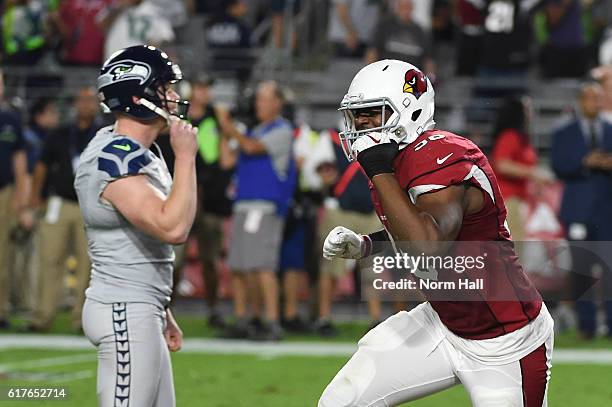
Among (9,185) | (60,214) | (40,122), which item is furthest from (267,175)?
(40,122)

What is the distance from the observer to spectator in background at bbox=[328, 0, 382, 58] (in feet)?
46.3

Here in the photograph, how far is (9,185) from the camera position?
1082 centimetres

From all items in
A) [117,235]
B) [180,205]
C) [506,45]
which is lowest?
[117,235]

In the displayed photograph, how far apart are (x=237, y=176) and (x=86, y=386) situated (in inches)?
118

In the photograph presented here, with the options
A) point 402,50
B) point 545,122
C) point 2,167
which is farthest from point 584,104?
point 2,167

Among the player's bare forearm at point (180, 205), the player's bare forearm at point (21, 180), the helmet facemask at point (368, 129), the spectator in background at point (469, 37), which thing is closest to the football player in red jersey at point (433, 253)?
the helmet facemask at point (368, 129)

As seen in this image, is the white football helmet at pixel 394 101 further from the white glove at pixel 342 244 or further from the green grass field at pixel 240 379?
the green grass field at pixel 240 379

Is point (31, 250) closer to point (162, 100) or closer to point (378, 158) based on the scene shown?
point (162, 100)

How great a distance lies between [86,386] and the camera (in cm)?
761

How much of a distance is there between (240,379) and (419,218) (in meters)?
4.47

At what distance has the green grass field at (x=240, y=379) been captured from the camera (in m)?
7.26

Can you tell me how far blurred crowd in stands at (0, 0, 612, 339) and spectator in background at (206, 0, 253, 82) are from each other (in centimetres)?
37

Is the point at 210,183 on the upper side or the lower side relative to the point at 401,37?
lower

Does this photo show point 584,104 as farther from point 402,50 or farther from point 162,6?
point 162,6
